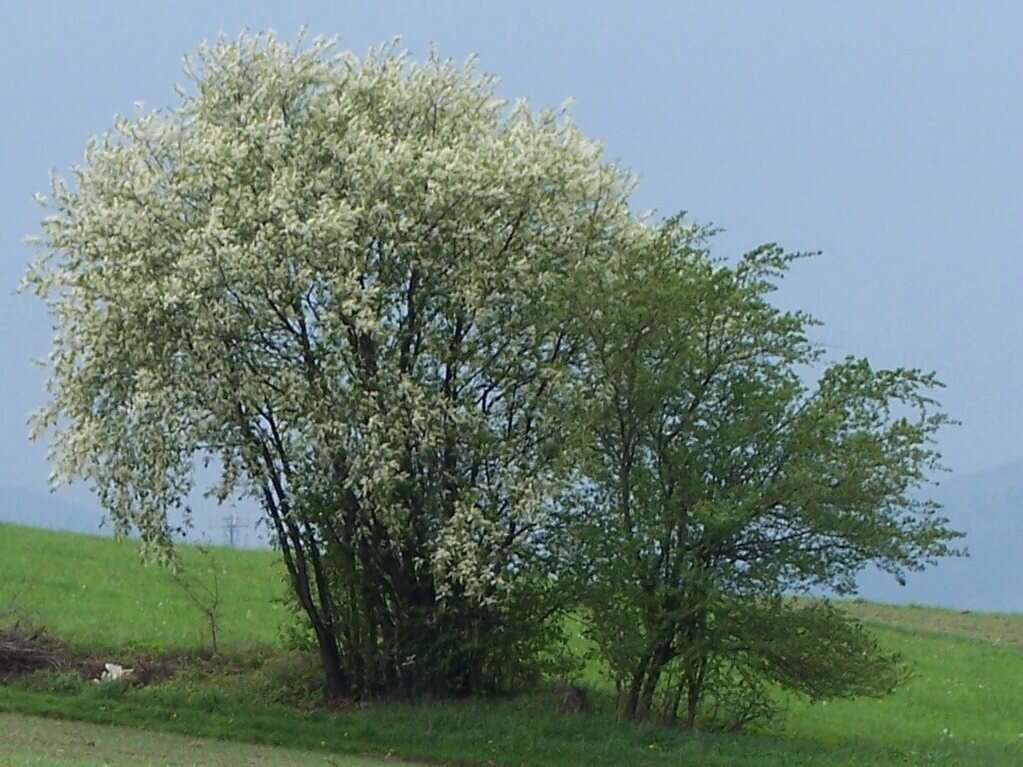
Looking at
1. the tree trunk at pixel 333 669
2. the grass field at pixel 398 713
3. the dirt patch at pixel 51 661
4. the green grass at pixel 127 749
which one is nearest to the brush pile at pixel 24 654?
the dirt patch at pixel 51 661

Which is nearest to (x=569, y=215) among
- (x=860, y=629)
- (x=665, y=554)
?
(x=665, y=554)

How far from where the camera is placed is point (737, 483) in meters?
26.4

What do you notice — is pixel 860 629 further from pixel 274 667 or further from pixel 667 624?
pixel 274 667

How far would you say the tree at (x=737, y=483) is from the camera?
26.0 m

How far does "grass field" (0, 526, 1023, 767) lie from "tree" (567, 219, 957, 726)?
63.2 inches

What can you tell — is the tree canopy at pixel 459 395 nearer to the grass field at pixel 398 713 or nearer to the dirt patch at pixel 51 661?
the grass field at pixel 398 713

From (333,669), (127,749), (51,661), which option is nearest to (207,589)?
(51,661)

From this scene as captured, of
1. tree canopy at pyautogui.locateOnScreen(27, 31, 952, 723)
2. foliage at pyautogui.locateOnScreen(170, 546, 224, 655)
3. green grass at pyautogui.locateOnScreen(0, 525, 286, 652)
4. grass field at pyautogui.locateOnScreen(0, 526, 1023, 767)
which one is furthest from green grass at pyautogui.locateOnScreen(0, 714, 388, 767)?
green grass at pyautogui.locateOnScreen(0, 525, 286, 652)

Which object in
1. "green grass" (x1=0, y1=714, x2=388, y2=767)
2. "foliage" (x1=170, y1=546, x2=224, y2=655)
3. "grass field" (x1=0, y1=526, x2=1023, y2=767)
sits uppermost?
"foliage" (x1=170, y1=546, x2=224, y2=655)

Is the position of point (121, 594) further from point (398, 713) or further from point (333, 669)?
point (398, 713)

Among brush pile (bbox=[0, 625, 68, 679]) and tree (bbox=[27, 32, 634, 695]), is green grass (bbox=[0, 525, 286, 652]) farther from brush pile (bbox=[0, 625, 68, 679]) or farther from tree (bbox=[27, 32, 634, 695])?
tree (bbox=[27, 32, 634, 695])

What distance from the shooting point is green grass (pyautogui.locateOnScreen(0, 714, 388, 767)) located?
22.9 m

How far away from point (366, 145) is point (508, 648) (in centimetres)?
977

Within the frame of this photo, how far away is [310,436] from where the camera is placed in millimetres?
27891
